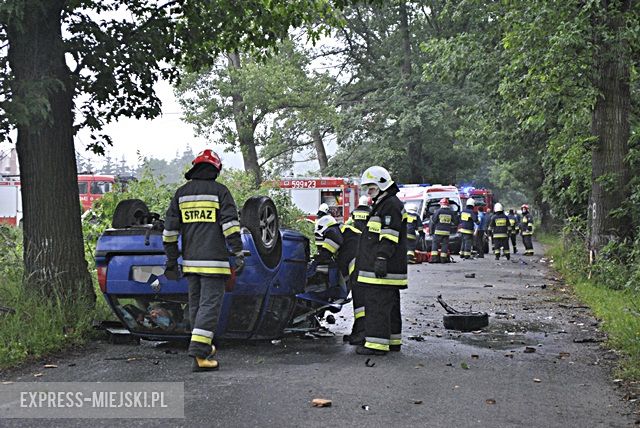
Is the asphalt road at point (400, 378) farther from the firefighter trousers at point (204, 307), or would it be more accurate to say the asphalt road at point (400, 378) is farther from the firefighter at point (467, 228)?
the firefighter at point (467, 228)

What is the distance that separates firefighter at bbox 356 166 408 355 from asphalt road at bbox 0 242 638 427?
0.25 metres

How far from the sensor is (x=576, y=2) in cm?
1388

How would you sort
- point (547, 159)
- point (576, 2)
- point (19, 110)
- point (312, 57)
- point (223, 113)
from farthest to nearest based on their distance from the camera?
point (312, 57), point (223, 113), point (547, 159), point (576, 2), point (19, 110)

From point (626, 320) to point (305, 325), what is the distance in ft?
11.5

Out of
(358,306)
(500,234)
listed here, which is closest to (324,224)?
(358,306)

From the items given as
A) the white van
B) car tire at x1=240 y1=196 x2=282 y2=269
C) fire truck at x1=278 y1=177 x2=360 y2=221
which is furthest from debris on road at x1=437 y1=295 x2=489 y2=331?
fire truck at x1=278 y1=177 x2=360 y2=221

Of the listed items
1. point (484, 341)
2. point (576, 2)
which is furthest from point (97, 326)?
point (576, 2)

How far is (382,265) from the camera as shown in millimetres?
8117

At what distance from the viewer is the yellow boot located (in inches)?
277

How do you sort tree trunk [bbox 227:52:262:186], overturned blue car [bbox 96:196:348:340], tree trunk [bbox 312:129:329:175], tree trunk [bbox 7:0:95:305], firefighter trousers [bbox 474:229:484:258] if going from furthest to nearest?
1. tree trunk [bbox 312:129:329:175]
2. tree trunk [bbox 227:52:262:186]
3. firefighter trousers [bbox 474:229:484:258]
4. tree trunk [bbox 7:0:95:305]
5. overturned blue car [bbox 96:196:348:340]

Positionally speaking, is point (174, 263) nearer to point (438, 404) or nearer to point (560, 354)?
point (438, 404)

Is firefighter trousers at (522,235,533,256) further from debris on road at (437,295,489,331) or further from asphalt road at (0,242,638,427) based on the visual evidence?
debris on road at (437,295,489,331)

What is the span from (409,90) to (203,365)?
112ft

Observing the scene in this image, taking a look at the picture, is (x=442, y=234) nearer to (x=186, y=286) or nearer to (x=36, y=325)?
(x=186, y=286)
